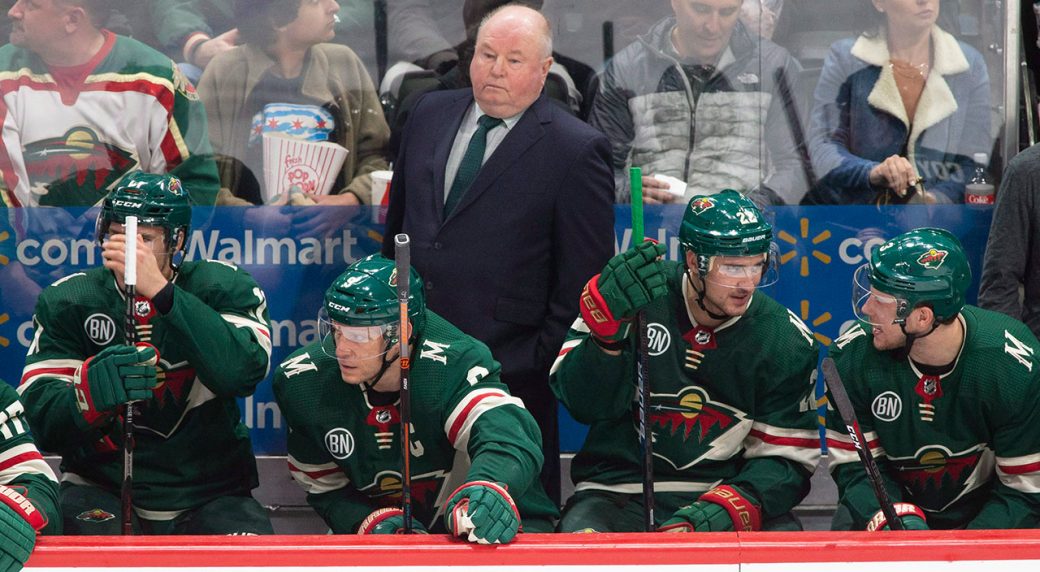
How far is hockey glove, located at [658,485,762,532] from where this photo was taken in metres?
3.79

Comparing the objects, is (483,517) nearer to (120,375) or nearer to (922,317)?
(120,375)

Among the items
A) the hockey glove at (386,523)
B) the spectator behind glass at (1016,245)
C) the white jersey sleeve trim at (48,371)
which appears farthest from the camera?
the spectator behind glass at (1016,245)

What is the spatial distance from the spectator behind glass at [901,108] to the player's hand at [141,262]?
7.90 ft

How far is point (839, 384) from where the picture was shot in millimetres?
3428

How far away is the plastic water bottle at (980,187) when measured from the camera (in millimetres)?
5117

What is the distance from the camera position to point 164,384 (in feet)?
13.8

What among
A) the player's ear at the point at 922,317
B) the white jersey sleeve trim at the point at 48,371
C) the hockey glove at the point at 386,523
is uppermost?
the player's ear at the point at 922,317

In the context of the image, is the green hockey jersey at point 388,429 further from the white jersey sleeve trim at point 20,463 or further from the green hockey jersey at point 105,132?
the green hockey jersey at point 105,132

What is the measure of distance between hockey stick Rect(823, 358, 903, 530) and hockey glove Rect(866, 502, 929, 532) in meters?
0.07

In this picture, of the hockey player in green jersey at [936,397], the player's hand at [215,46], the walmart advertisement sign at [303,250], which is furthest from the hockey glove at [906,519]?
the player's hand at [215,46]

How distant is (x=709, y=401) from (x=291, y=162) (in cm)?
190

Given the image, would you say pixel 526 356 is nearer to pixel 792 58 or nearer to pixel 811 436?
pixel 811 436

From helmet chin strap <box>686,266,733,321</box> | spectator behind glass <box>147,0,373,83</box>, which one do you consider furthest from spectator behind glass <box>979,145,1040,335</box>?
spectator behind glass <box>147,0,373,83</box>

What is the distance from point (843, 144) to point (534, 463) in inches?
86.8
